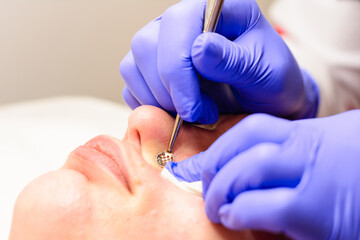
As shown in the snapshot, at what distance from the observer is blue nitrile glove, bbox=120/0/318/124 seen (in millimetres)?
997

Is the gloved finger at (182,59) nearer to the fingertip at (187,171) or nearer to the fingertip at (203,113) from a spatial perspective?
the fingertip at (203,113)

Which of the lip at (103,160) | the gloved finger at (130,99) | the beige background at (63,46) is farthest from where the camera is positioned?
the beige background at (63,46)

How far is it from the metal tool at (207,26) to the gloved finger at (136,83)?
0.64 feet

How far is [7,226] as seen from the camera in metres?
1.16

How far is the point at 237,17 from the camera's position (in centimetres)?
110

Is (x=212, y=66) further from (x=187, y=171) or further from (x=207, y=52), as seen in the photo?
(x=187, y=171)

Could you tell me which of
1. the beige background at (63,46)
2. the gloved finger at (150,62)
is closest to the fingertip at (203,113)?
the gloved finger at (150,62)

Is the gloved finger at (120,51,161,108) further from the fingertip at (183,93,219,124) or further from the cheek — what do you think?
the cheek

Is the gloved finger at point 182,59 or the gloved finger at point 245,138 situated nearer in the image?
the gloved finger at point 245,138

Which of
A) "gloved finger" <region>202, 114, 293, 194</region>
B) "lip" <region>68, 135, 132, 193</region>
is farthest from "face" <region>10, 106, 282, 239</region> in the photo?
"gloved finger" <region>202, 114, 293, 194</region>

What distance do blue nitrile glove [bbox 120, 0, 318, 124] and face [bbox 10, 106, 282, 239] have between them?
0.23m

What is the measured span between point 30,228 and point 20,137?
0.72 metres

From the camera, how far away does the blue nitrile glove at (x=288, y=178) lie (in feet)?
2.44

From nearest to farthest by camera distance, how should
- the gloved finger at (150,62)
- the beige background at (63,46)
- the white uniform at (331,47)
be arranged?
the gloved finger at (150,62), the white uniform at (331,47), the beige background at (63,46)
